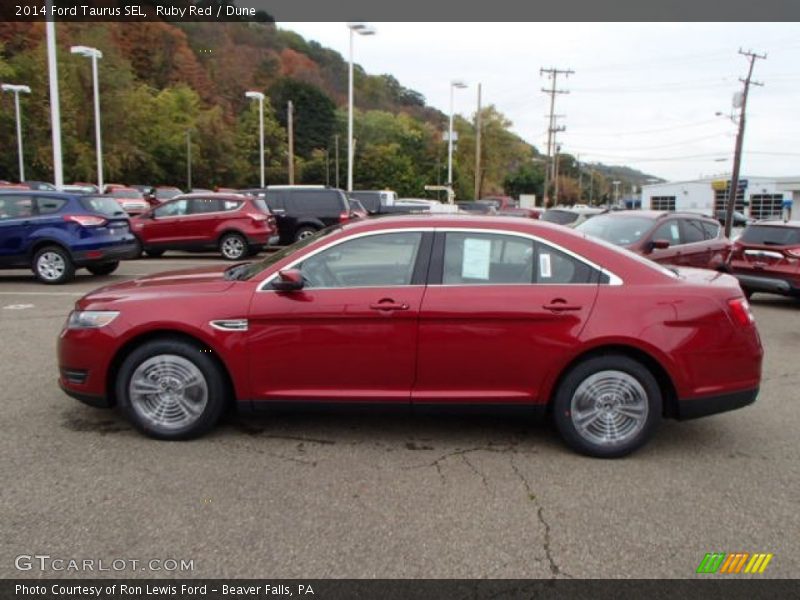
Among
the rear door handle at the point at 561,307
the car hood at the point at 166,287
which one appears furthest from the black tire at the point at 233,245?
the rear door handle at the point at 561,307

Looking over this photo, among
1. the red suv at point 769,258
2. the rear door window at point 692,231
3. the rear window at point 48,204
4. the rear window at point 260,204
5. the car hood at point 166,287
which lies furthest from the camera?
the rear window at point 260,204

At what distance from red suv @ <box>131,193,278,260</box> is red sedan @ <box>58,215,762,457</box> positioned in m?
12.0

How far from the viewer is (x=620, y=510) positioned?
364 centimetres

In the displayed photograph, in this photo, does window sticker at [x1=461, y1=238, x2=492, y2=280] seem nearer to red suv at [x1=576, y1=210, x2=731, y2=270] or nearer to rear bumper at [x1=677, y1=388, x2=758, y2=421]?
rear bumper at [x1=677, y1=388, x2=758, y2=421]

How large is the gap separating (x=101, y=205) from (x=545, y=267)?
33.5ft

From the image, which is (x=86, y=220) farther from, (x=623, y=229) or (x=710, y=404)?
(x=710, y=404)

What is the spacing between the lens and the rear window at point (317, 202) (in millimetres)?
17938

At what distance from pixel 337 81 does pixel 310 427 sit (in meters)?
155

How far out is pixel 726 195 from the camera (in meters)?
72.9

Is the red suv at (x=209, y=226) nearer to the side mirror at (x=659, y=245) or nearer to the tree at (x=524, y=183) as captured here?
the side mirror at (x=659, y=245)

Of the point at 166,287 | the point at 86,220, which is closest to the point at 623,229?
the point at 166,287

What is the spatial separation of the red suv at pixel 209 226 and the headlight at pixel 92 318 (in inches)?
467

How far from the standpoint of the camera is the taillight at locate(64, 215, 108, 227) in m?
11.6
